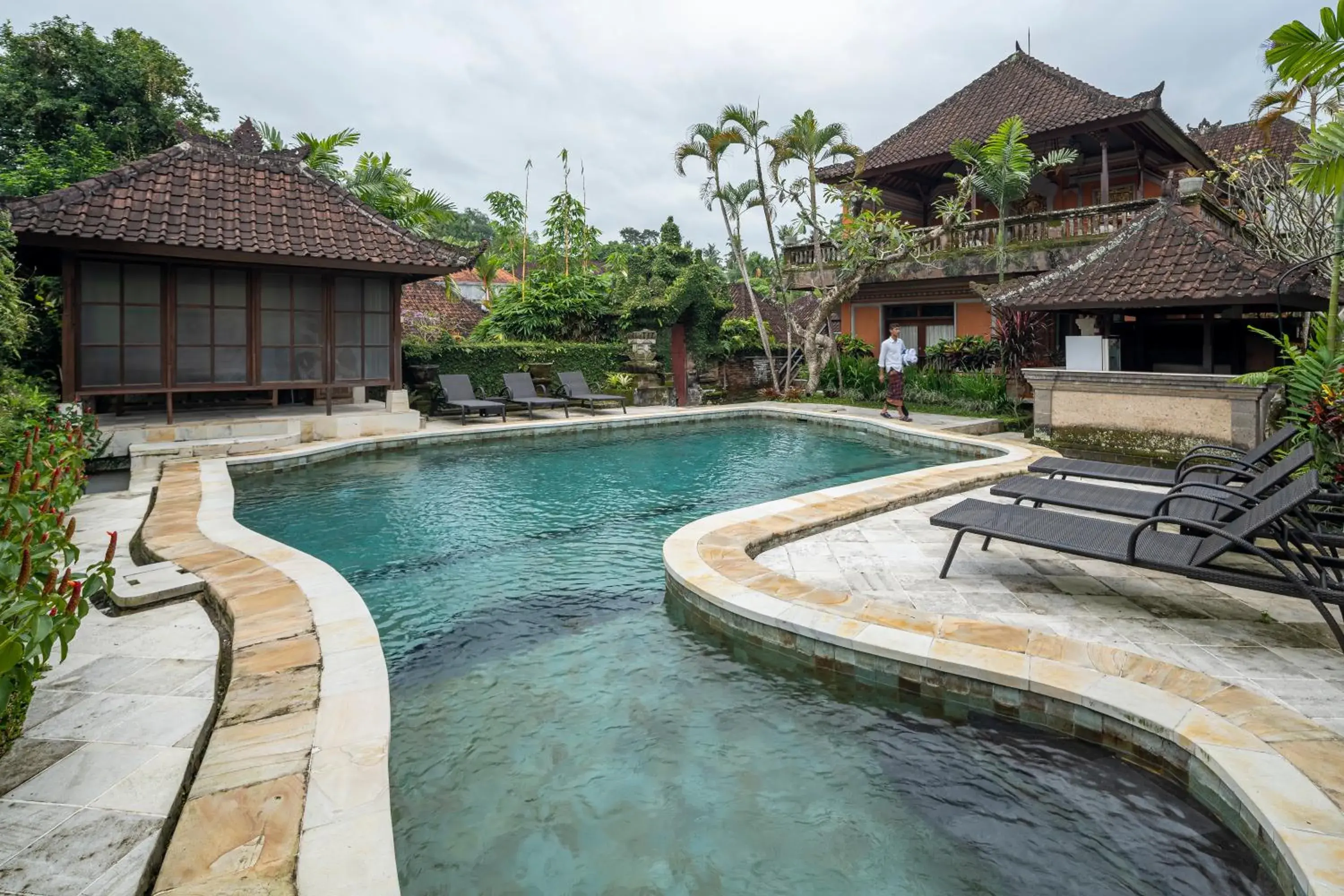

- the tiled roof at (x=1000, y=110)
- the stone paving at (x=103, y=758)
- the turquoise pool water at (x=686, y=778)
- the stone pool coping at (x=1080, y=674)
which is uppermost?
the tiled roof at (x=1000, y=110)

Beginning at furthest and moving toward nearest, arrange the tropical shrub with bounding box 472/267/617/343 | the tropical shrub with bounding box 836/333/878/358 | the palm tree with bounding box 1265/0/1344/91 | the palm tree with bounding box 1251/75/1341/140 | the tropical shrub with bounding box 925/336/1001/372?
the tropical shrub with bounding box 836/333/878/358, the tropical shrub with bounding box 472/267/617/343, the tropical shrub with bounding box 925/336/1001/372, the palm tree with bounding box 1251/75/1341/140, the palm tree with bounding box 1265/0/1344/91

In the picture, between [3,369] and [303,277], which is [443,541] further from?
[303,277]

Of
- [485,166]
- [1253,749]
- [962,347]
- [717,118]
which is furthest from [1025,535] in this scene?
[485,166]

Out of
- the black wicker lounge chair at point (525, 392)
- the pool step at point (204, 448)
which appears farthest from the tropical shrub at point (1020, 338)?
the pool step at point (204, 448)

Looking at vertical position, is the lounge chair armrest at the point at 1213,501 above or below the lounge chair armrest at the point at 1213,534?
above

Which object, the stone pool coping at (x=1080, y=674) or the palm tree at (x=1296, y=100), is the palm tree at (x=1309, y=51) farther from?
the stone pool coping at (x=1080, y=674)

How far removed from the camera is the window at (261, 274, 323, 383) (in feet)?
38.7

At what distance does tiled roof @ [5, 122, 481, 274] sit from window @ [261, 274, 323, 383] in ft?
2.99

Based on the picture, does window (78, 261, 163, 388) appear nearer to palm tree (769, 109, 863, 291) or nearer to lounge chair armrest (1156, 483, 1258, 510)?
lounge chair armrest (1156, 483, 1258, 510)

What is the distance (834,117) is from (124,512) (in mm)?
15859

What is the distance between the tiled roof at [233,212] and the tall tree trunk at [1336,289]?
10.9 meters

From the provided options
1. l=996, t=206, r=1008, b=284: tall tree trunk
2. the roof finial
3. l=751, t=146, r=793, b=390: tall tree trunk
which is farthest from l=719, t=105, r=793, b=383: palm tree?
the roof finial

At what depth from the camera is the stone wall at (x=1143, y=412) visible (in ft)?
27.2

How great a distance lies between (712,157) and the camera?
→ 693 inches
